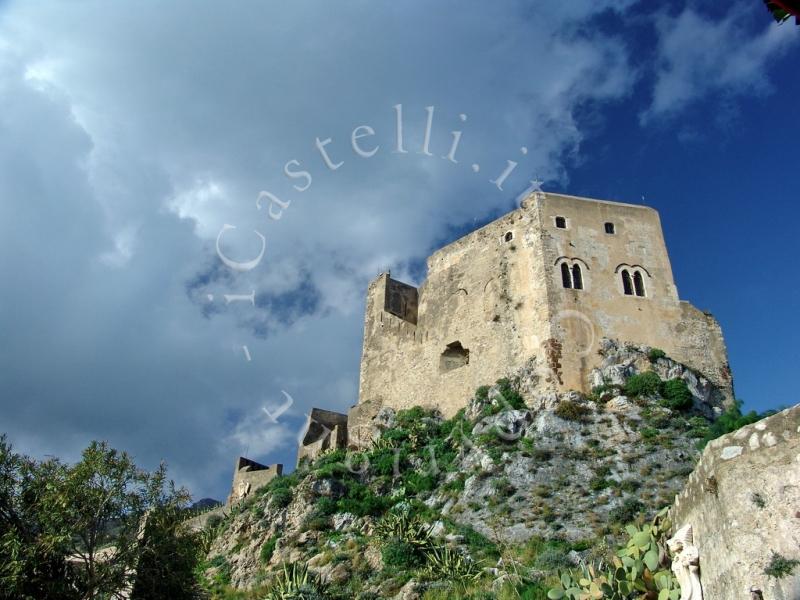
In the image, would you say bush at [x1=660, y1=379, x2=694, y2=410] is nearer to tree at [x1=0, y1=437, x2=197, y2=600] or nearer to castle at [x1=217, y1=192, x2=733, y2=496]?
castle at [x1=217, y1=192, x2=733, y2=496]

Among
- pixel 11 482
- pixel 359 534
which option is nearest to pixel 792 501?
pixel 11 482

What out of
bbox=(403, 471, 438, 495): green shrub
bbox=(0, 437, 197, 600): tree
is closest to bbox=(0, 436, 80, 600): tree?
bbox=(0, 437, 197, 600): tree

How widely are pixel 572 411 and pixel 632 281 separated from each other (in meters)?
7.65

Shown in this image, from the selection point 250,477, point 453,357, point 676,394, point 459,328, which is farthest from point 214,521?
point 676,394

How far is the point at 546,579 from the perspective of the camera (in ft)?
53.4

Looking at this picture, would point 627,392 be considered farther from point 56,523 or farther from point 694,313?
point 56,523

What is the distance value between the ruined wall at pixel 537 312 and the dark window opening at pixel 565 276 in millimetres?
241

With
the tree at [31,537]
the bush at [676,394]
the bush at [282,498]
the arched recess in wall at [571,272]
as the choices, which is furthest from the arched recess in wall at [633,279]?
the tree at [31,537]

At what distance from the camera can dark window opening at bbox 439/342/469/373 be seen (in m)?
32.5

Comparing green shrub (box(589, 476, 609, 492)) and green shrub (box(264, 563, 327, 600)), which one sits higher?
green shrub (box(589, 476, 609, 492))

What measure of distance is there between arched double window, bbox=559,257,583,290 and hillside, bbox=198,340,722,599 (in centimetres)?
314

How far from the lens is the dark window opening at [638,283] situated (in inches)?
1168

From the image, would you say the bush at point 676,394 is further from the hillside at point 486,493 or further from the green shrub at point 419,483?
the green shrub at point 419,483

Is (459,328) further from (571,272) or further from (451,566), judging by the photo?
(451,566)
